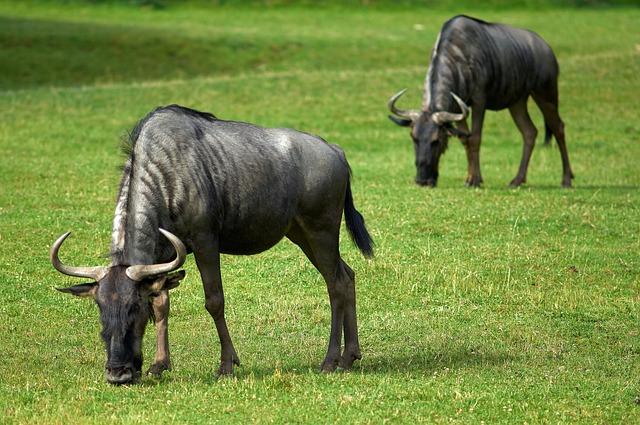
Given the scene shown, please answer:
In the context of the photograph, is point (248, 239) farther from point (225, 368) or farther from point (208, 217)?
point (225, 368)

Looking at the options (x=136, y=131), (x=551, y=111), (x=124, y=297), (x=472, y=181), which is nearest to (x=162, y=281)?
(x=124, y=297)

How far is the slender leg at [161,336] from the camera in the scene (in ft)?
36.5

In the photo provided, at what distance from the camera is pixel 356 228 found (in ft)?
39.9

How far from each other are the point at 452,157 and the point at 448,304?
13242mm

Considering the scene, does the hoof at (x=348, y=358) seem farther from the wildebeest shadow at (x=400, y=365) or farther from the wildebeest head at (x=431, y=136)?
the wildebeest head at (x=431, y=136)

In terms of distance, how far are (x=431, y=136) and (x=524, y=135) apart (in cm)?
232

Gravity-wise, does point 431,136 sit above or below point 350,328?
below

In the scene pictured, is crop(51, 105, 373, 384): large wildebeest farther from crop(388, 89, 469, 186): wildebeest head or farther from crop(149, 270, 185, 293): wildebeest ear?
crop(388, 89, 469, 186): wildebeest head

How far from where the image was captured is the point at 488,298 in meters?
14.4

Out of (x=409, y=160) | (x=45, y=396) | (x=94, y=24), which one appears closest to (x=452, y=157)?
(x=409, y=160)

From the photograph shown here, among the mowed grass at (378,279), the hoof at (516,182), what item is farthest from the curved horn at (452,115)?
the hoof at (516,182)

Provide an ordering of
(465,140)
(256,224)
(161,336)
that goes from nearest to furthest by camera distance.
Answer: (161,336) < (256,224) < (465,140)

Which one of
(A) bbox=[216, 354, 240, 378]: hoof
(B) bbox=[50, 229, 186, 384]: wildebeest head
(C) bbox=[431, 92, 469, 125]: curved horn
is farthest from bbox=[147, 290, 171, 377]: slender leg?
(C) bbox=[431, 92, 469, 125]: curved horn

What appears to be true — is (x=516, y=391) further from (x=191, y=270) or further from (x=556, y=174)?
(x=556, y=174)
